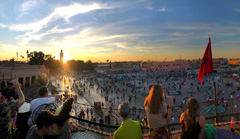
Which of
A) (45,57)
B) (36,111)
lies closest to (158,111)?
(36,111)

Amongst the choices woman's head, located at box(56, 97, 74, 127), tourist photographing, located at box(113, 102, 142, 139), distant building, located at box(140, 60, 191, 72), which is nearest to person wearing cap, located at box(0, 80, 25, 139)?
woman's head, located at box(56, 97, 74, 127)

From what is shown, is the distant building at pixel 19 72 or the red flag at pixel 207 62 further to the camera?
the distant building at pixel 19 72

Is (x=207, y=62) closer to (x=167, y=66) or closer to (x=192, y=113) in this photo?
(x=192, y=113)

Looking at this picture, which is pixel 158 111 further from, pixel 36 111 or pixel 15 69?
pixel 15 69

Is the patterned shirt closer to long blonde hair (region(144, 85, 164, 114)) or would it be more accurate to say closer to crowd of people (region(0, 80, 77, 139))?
crowd of people (region(0, 80, 77, 139))

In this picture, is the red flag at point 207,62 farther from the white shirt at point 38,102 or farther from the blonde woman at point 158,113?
the white shirt at point 38,102

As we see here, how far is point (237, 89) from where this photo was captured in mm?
27219

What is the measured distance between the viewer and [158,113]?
225cm

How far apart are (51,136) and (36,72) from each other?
3613cm

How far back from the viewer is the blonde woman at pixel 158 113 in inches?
87.8

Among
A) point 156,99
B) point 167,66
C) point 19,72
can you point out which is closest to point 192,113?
point 156,99

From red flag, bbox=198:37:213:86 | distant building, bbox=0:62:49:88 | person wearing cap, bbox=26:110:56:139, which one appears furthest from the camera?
distant building, bbox=0:62:49:88

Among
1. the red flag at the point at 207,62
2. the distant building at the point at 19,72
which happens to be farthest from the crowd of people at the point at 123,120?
the distant building at the point at 19,72

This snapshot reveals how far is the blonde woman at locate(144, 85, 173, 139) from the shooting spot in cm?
223
